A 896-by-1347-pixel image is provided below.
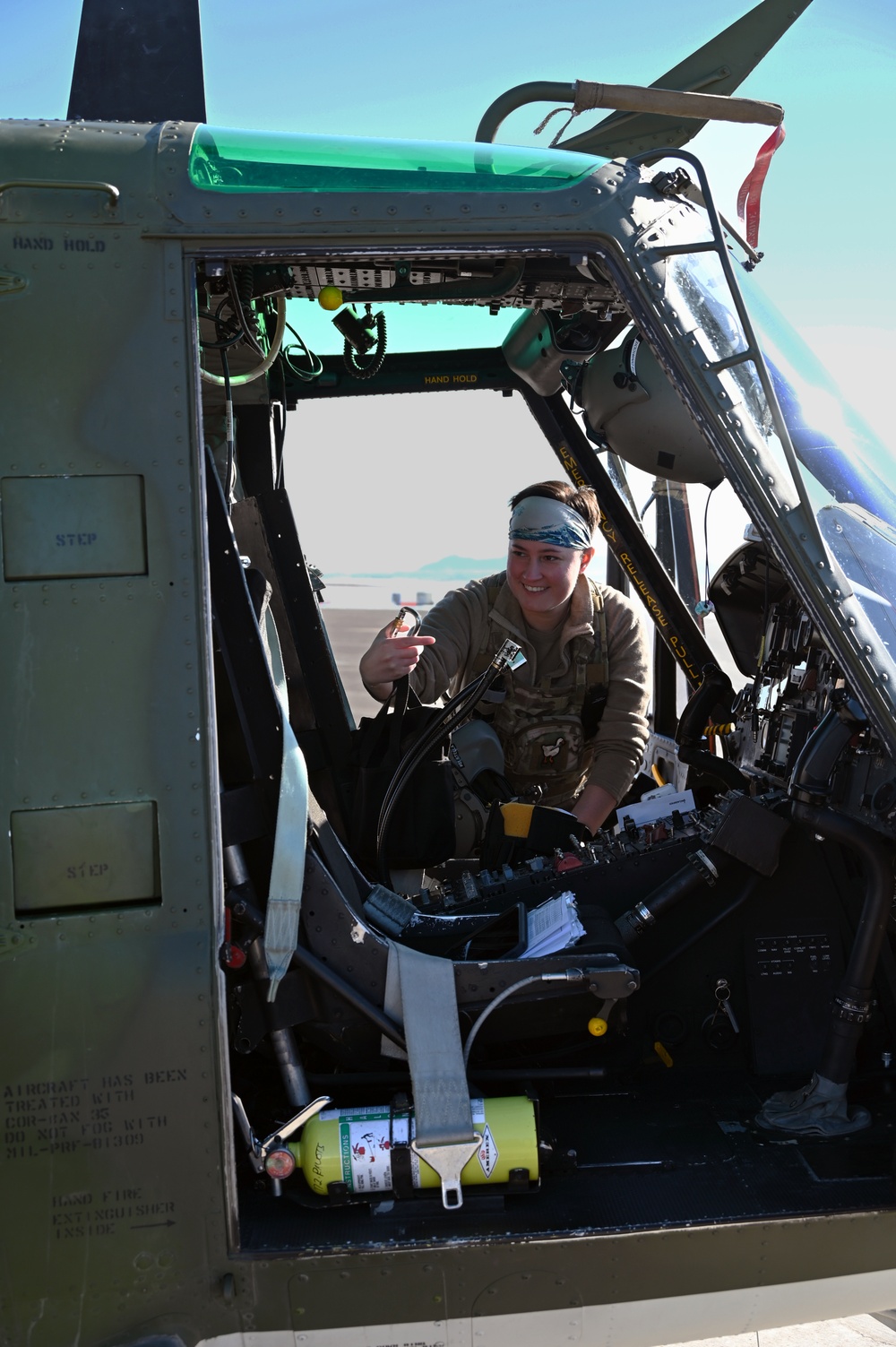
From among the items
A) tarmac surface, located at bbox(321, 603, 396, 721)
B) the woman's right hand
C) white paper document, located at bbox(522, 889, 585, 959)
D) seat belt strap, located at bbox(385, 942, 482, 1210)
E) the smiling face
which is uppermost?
tarmac surface, located at bbox(321, 603, 396, 721)

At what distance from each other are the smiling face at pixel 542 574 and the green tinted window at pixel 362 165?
159cm

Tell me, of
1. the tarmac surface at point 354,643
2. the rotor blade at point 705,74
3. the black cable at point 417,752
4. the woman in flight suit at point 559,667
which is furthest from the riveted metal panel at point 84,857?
the tarmac surface at point 354,643

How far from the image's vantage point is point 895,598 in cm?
203

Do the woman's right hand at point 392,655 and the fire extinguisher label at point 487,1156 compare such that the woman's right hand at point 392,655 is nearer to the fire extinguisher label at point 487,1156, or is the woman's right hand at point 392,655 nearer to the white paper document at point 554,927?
the white paper document at point 554,927

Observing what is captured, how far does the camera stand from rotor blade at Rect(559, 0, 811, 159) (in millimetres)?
2988

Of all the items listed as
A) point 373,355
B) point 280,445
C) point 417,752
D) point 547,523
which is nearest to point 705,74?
point 373,355

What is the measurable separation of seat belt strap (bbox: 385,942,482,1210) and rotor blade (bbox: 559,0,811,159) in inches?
92.0

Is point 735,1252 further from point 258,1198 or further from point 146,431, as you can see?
point 146,431

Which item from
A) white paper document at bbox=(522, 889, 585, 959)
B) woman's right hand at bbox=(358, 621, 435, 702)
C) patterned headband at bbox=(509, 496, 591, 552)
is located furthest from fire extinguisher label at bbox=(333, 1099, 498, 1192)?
patterned headband at bbox=(509, 496, 591, 552)

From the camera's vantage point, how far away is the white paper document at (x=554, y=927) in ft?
7.55

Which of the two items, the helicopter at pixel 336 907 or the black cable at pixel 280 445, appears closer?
the helicopter at pixel 336 907

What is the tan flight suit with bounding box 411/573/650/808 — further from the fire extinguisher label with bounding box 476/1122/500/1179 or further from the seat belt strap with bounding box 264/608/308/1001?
the fire extinguisher label with bounding box 476/1122/500/1179

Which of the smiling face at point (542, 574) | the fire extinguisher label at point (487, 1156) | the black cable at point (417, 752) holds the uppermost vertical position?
the smiling face at point (542, 574)

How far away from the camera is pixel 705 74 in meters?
3.07
